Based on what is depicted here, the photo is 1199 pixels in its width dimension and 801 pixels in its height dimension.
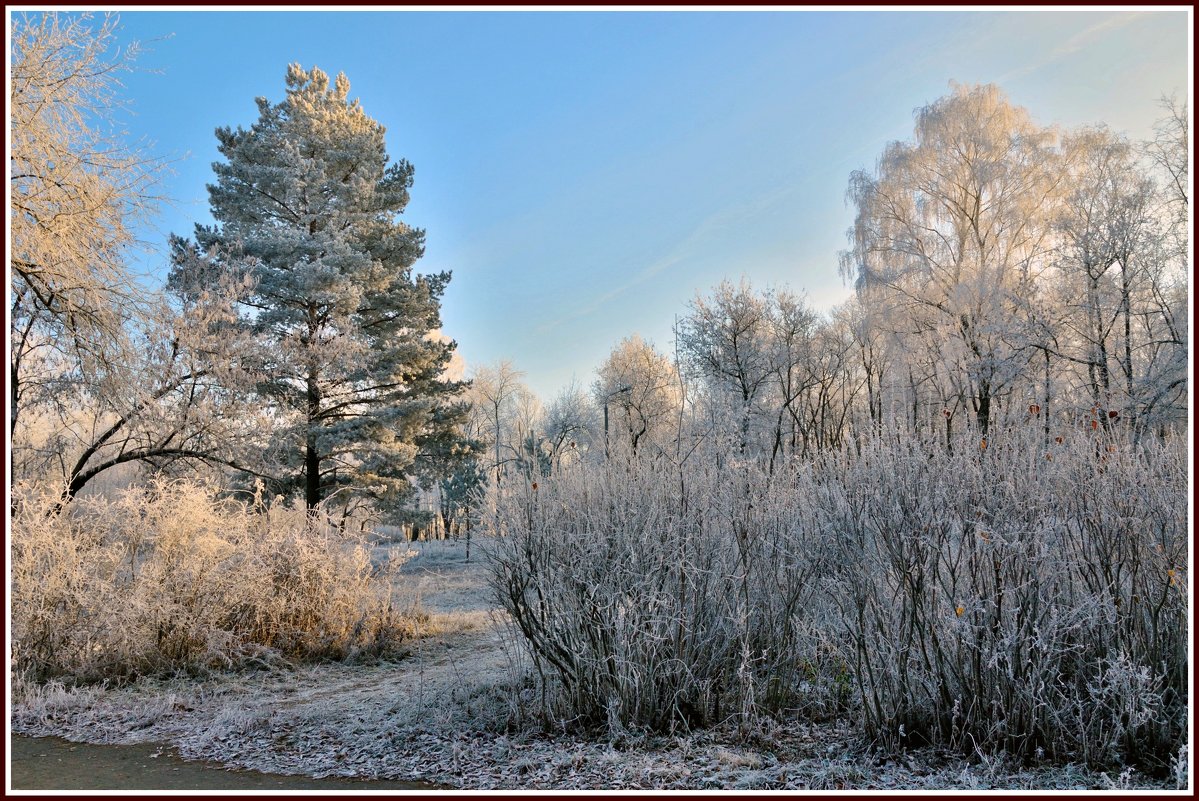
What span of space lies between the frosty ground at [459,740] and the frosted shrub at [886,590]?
27cm

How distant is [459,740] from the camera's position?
6.33 metres

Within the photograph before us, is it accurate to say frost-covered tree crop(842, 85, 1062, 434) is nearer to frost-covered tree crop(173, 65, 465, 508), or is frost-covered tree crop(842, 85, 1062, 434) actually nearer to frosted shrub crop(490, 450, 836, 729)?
frost-covered tree crop(173, 65, 465, 508)

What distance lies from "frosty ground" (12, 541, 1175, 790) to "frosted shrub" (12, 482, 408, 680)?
20.8 inches

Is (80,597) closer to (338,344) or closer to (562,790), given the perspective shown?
(562,790)

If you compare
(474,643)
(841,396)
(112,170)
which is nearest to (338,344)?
(112,170)

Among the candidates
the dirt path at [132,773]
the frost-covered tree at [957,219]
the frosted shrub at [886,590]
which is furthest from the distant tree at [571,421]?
the frost-covered tree at [957,219]

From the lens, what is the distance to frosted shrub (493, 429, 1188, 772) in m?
5.48

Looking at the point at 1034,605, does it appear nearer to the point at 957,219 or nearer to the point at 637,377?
the point at 957,219

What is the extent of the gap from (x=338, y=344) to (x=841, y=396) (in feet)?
84.0

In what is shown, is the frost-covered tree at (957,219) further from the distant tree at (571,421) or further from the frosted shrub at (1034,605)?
the frosted shrub at (1034,605)

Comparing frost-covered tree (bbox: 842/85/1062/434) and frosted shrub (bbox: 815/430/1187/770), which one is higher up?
frost-covered tree (bbox: 842/85/1062/434)

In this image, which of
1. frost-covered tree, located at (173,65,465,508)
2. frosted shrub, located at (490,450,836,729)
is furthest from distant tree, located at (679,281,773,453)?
frosted shrub, located at (490,450,836,729)

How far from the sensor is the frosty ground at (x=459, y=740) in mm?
5297

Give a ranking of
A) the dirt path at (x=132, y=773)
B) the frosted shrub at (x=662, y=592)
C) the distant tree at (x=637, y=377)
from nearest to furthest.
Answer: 1. the dirt path at (x=132, y=773)
2. the frosted shrub at (x=662, y=592)
3. the distant tree at (x=637, y=377)
